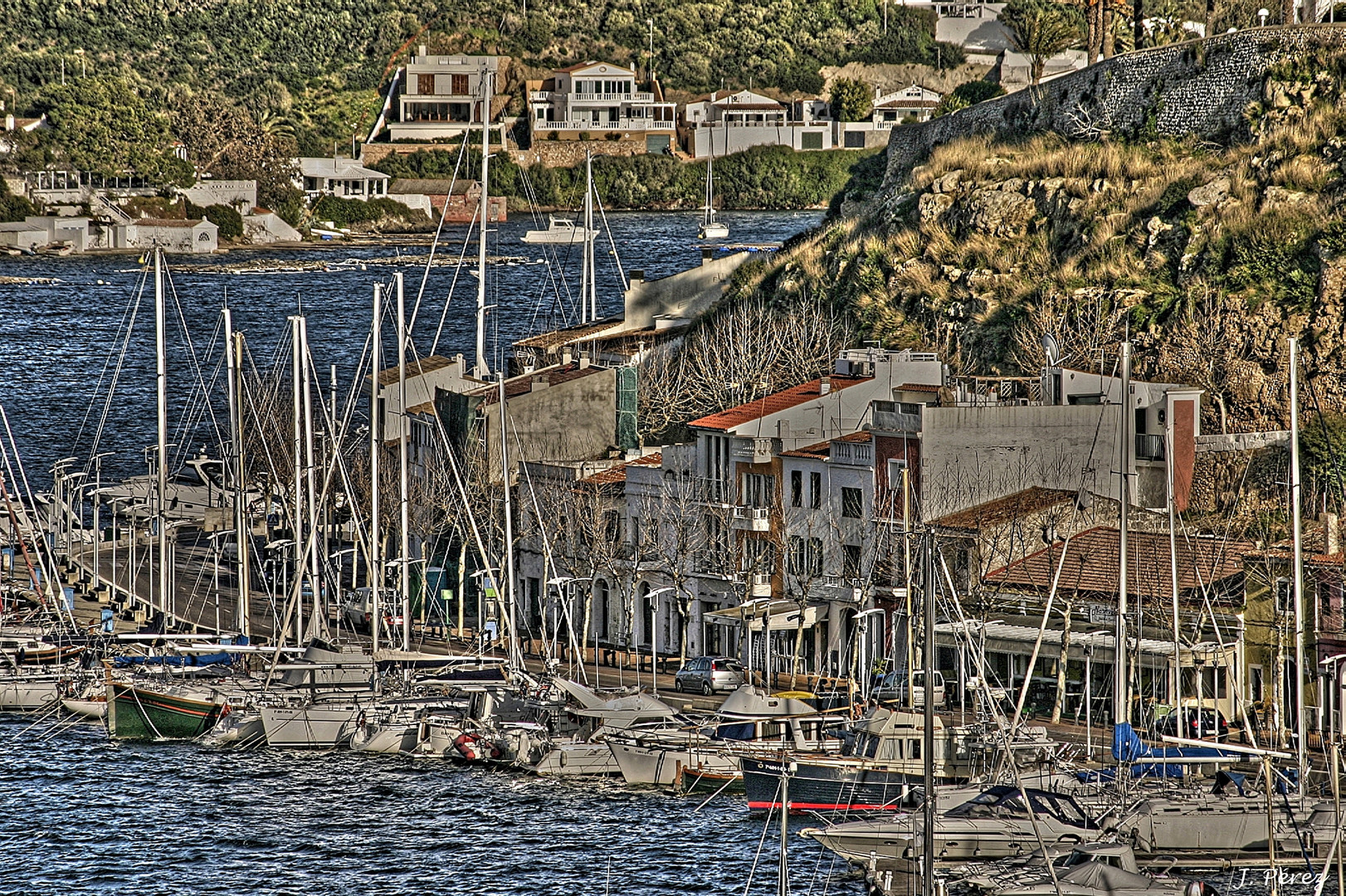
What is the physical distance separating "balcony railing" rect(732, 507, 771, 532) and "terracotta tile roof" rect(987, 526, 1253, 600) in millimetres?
6625

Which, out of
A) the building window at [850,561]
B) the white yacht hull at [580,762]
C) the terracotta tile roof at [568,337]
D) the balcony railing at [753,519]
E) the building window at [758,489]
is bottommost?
the white yacht hull at [580,762]

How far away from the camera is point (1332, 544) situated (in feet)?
179

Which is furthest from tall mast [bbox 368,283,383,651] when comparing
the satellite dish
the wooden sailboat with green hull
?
the satellite dish

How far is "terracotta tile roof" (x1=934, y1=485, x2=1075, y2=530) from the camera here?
56.9 metres

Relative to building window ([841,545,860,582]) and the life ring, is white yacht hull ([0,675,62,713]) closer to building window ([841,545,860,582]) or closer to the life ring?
the life ring

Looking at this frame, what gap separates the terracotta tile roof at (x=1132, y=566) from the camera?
2099 inches

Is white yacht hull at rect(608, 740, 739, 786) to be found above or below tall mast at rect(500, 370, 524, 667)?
below

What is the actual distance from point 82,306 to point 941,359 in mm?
109883

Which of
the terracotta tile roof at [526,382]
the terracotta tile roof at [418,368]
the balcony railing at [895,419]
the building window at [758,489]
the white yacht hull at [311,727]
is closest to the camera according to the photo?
the white yacht hull at [311,727]

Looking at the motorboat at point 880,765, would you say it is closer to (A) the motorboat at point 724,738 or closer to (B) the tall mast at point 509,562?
(A) the motorboat at point 724,738

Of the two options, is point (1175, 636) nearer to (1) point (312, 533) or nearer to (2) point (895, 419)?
(2) point (895, 419)

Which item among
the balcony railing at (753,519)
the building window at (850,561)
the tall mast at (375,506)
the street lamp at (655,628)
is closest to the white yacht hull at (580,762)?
the street lamp at (655,628)

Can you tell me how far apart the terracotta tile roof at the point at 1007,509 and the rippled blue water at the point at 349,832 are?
10.5m

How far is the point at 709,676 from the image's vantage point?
5697cm
